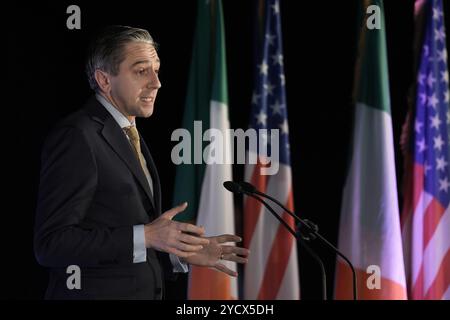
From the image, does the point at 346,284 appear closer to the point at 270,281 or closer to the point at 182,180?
the point at 270,281

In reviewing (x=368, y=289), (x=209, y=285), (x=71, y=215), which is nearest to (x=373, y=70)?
(x=368, y=289)

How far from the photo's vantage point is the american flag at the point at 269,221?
14.1 ft

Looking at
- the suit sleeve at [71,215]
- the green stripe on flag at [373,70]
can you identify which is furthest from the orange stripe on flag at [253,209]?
the suit sleeve at [71,215]

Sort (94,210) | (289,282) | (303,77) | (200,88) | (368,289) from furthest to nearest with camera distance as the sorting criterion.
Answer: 1. (303,77)
2. (200,88)
3. (289,282)
4. (368,289)
5. (94,210)

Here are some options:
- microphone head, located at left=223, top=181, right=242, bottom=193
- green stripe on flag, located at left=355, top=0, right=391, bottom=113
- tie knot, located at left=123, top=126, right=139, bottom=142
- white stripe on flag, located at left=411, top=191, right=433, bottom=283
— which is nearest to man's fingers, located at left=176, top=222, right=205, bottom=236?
microphone head, located at left=223, top=181, right=242, bottom=193

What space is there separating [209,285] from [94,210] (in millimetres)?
2429

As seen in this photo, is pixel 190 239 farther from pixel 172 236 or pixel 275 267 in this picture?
pixel 275 267

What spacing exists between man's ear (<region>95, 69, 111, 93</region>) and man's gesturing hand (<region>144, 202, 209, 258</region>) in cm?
55

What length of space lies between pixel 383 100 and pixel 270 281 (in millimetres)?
1433

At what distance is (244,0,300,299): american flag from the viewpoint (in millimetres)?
4285

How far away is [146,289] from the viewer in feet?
6.50

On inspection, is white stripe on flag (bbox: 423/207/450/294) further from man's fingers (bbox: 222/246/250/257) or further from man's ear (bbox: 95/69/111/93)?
man's ear (bbox: 95/69/111/93)

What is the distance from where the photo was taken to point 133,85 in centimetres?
211

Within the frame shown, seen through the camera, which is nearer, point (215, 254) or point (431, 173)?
point (215, 254)
